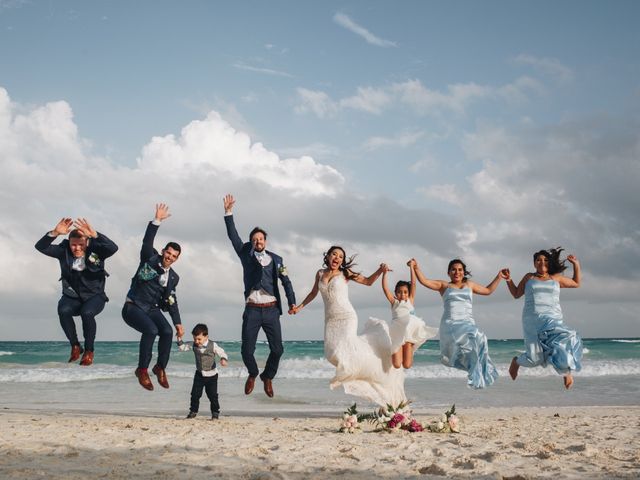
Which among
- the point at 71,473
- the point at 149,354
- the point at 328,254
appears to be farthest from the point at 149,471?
the point at 328,254

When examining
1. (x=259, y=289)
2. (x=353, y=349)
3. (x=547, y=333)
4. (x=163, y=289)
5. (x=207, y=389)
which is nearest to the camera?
Answer: (x=353, y=349)

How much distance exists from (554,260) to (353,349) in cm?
365

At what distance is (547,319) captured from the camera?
987cm

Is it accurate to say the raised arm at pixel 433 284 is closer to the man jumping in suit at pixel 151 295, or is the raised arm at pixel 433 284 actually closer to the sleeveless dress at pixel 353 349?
the sleeveless dress at pixel 353 349

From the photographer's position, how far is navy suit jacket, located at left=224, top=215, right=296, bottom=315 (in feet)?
31.5

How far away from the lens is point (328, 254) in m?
9.26

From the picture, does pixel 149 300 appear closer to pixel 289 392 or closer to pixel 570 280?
pixel 570 280

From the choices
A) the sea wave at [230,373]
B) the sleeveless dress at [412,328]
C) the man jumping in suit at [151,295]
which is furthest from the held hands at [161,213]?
the sea wave at [230,373]

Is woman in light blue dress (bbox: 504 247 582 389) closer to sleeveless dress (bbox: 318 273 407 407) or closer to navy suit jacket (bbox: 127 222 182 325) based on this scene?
sleeveless dress (bbox: 318 273 407 407)

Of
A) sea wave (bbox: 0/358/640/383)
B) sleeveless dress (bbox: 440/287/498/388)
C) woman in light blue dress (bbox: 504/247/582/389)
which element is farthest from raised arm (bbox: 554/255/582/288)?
sea wave (bbox: 0/358/640/383)

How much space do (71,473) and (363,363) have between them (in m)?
4.17

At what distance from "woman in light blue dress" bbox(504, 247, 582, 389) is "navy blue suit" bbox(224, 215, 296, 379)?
365cm

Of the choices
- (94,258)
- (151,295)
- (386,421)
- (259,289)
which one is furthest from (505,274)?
(94,258)

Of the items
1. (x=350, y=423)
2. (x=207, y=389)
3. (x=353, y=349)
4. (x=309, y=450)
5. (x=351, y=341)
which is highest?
(x=351, y=341)
